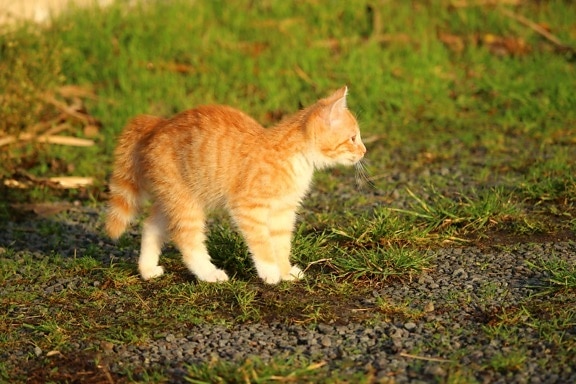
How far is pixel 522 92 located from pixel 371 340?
16.9 feet

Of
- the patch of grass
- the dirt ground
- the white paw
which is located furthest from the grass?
the dirt ground

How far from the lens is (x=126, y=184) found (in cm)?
572

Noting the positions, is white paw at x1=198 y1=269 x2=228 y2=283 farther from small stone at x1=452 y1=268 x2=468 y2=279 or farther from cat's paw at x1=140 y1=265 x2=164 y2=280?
small stone at x1=452 y1=268 x2=468 y2=279

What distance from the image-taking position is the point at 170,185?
17.9ft

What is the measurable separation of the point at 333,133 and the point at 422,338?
59.6 inches

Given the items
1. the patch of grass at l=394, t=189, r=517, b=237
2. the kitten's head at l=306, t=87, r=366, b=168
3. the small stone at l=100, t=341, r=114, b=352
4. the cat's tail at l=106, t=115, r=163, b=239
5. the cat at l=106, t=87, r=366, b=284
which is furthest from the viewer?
the patch of grass at l=394, t=189, r=517, b=237

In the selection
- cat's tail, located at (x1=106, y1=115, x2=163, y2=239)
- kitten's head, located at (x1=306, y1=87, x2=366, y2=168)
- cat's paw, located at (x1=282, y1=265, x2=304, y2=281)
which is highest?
kitten's head, located at (x1=306, y1=87, x2=366, y2=168)

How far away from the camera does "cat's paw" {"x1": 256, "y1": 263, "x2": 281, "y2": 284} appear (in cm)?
527

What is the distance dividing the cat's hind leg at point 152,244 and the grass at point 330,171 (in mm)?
90

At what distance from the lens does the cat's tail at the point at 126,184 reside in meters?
5.69

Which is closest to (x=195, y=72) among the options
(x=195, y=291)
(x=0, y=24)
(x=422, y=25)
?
(x=0, y=24)

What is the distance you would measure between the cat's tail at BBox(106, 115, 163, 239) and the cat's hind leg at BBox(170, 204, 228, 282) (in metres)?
0.36

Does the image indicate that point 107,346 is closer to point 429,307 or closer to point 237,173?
point 237,173

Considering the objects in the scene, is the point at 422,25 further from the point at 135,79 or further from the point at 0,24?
the point at 0,24
